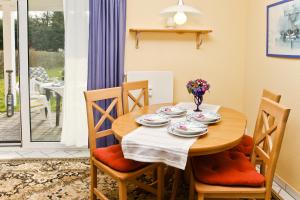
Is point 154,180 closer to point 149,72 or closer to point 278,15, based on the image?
point 149,72

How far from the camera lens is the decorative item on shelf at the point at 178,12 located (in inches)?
128

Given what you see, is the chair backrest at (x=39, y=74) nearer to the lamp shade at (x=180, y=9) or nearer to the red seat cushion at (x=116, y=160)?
the lamp shade at (x=180, y=9)

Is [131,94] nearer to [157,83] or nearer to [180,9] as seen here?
[157,83]

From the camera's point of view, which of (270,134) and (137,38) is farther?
(137,38)

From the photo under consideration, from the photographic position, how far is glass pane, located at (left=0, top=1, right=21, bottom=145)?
466 centimetres

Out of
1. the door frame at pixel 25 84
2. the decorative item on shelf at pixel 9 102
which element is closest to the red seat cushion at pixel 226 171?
the door frame at pixel 25 84

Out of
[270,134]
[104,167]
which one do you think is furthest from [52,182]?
[270,134]

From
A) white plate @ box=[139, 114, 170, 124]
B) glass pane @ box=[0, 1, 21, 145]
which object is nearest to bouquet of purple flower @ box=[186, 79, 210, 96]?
white plate @ box=[139, 114, 170, 124]

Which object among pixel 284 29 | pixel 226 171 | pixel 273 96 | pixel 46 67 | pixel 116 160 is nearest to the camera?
pixel 226 171

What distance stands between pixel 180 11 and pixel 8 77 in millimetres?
3248

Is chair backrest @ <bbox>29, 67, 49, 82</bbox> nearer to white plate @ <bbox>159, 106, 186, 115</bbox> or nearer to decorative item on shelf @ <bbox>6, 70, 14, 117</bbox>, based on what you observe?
decorative item on shelf @ <bbox>6, 70, 14, 117</bbox>

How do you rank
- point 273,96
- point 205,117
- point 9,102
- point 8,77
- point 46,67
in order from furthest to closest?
point 9,102 < point 8,77 < point 46,67 < point 273,96 < point 205,117

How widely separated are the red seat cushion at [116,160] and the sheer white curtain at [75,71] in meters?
1.32

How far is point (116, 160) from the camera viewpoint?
7.39ft
